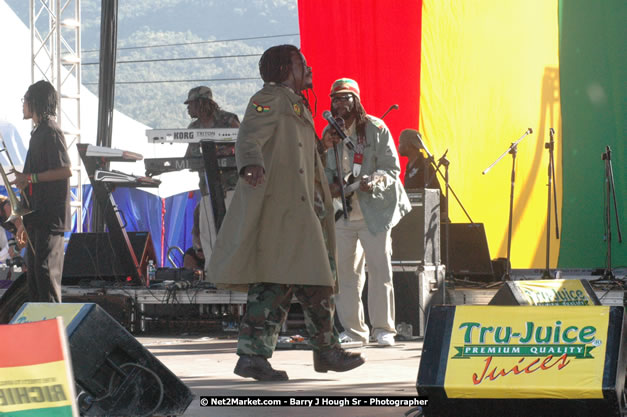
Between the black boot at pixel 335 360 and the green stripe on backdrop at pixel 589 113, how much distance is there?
6086mm

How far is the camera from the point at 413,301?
793 cm

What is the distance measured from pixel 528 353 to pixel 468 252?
5.73 meters

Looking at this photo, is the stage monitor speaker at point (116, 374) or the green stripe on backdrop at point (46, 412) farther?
the stage monitor speaker at point (116, 374)

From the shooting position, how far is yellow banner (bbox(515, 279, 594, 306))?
492cm

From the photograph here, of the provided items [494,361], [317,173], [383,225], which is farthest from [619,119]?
[494,361]

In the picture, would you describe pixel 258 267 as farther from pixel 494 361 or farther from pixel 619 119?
pixel 619 119

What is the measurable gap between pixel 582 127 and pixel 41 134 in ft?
20.6

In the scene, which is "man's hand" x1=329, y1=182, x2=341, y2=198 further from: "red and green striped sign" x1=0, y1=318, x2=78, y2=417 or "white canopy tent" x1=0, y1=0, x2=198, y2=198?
"white canopy tent" x1=0, y1=0, x2=198, y2=198

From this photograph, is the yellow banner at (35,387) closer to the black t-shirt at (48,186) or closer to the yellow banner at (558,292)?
the yellow banner at (558,292)

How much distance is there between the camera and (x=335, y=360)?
16.1 ft

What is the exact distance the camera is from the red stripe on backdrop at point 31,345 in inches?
95.7

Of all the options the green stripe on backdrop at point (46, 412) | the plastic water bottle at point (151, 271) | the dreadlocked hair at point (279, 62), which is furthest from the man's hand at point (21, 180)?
the green stripe on backdrop at point (46, 412)

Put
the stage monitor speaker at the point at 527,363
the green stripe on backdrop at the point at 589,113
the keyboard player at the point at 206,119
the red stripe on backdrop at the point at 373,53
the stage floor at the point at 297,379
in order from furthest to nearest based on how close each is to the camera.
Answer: the red stripe on backdrop at the point at 373,53
the green stripe on backdrop at the point at 589,113
the keyboard player at the point at 206,119
the stage floor at the point at 297,379
the stage monitor speaker at the point at 527,363

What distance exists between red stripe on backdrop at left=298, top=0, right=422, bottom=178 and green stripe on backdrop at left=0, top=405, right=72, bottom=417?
814 cm
